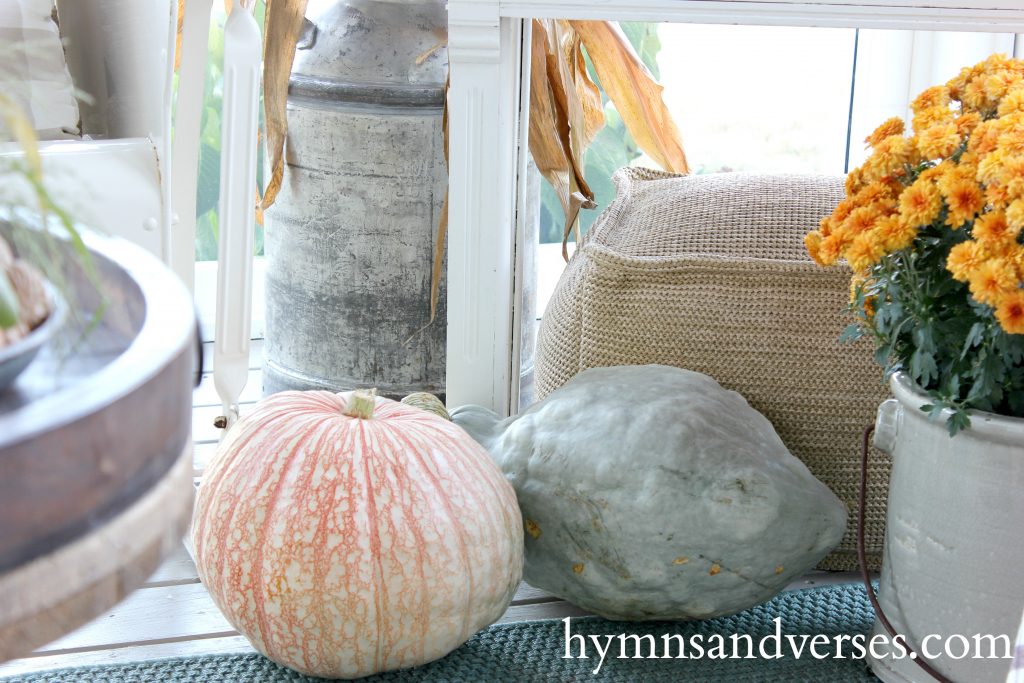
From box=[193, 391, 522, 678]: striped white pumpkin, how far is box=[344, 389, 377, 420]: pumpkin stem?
2 cm

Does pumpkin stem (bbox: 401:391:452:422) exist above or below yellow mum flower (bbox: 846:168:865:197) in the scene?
below

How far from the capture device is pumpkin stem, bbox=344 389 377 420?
3.62 feet

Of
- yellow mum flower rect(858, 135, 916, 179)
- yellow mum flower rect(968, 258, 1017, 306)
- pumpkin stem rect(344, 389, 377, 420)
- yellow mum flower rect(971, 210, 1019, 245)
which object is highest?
yellow mum flower rect(858, 135, 916, 179)

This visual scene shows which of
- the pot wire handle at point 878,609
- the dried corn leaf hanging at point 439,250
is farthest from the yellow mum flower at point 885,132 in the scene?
the dried corn leaf hanging at point 439,250

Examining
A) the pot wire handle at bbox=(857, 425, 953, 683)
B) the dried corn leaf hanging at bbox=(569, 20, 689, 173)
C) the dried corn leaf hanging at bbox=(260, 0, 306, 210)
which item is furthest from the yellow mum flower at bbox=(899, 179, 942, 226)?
the dried corn leaf hanging at bbox=(260, 0, 306, 210)

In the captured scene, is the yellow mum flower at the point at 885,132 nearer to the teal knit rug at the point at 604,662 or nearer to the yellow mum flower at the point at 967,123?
the yellow mum flower at the point at 967,123

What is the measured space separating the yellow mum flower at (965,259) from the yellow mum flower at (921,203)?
47 mm

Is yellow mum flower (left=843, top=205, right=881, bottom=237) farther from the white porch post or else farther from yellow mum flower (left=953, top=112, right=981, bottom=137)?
the white porch post

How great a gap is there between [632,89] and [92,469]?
4.63 ft

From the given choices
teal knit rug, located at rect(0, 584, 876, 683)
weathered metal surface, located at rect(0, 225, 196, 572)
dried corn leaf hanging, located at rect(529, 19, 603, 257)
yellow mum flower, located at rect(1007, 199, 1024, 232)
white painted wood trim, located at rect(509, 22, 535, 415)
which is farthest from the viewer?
dried corn leaf hanging, located at rect(529, 19, 603, 257)

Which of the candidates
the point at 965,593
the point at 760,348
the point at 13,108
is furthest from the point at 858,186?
the point at 13,108

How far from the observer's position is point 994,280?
0.85 metres

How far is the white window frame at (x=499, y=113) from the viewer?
120cm

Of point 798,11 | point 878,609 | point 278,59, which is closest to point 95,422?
point 878,609
